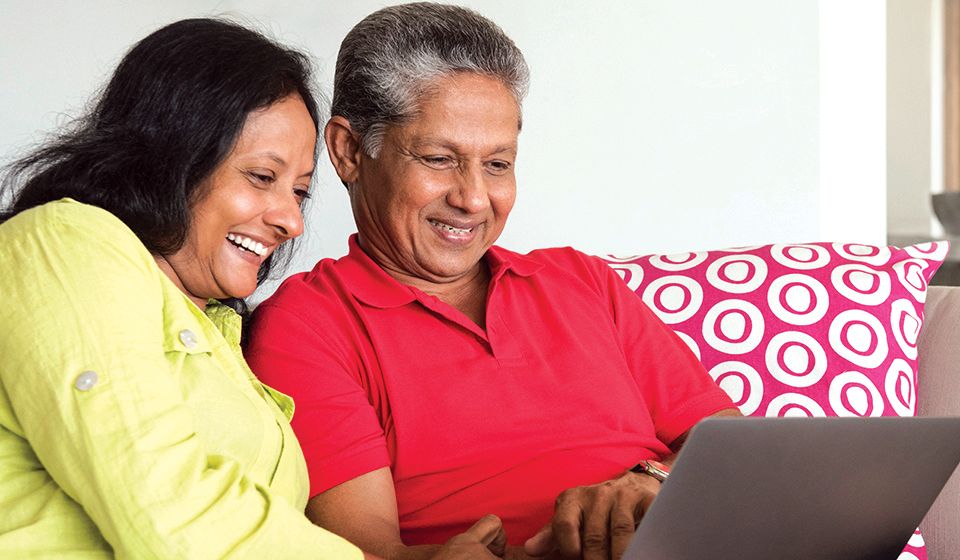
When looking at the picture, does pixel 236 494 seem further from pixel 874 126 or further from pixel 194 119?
pixel 874 126

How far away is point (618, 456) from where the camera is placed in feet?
5.50

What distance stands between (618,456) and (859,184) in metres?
1.50

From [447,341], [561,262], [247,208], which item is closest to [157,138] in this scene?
[247,208]

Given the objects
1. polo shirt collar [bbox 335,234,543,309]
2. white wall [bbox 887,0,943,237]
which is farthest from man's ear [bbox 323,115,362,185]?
white wall [bbox 887,0,943,237]

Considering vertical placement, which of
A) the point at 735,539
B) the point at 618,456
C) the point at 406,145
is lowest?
the point at 618,456

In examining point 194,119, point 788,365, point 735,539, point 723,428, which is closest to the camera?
point 723,428

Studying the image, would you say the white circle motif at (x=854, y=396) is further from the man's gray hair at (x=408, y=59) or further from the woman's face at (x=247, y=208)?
the woman's face at (x=247, y=208)

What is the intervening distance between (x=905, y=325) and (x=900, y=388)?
0.12m

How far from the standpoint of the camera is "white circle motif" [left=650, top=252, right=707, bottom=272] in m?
2.06

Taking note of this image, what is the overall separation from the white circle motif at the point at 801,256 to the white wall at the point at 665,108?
717 millimetres

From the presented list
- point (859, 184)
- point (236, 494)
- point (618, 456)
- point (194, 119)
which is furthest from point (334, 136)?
point (859, 184)

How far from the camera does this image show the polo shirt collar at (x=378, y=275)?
168cm

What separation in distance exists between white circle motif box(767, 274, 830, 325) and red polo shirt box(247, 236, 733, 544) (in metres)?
0.24

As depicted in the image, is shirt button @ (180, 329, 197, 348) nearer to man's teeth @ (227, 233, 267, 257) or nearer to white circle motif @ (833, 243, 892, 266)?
man's teeth @ (227, 233, 267, 257)
